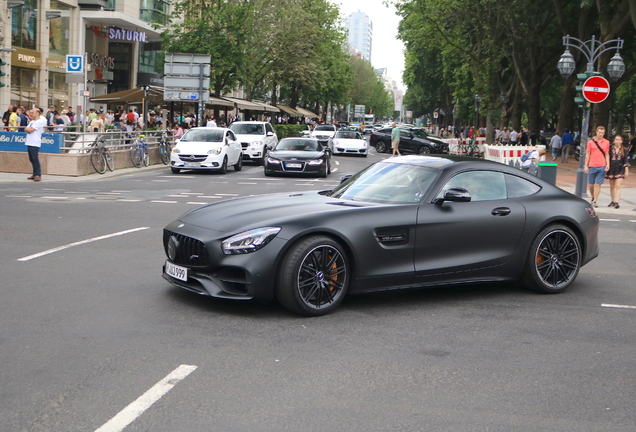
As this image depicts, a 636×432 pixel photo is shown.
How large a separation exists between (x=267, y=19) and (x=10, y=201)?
129 ft

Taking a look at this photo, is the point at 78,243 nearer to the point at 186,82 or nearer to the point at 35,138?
the point at 35,138

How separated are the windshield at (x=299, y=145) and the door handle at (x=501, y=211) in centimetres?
1867

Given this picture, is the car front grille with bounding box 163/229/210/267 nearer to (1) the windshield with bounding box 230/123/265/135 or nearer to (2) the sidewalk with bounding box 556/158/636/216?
(2) the sidewalk with bounding box 556/158/636/216

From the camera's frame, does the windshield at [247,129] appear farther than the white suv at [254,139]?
Yes

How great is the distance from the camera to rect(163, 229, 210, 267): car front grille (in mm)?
6520

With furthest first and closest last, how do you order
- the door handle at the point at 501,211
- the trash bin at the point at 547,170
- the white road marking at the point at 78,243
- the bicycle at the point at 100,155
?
the bicycle at the point at 100,155 → the trash bin at the point at 547,170 → the white road marking at the point at 78,243 → the door handle at the point at 501,211

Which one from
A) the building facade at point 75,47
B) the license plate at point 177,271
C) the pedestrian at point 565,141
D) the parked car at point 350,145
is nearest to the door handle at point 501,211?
the license plate at point 177,271

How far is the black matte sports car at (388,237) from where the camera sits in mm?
6418

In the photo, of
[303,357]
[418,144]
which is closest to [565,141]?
[418,144]

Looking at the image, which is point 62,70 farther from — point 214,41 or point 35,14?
point 214,41

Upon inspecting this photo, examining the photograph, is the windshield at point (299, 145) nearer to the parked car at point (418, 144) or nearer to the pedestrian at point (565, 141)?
the parked car at point (418, 144)

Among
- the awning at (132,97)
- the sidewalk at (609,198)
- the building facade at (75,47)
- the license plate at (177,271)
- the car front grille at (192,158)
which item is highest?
the building facade at (75,47)

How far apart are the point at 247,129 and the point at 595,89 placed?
15.9m

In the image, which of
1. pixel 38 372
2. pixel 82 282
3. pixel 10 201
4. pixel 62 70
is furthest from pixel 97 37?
pixel 38 372
